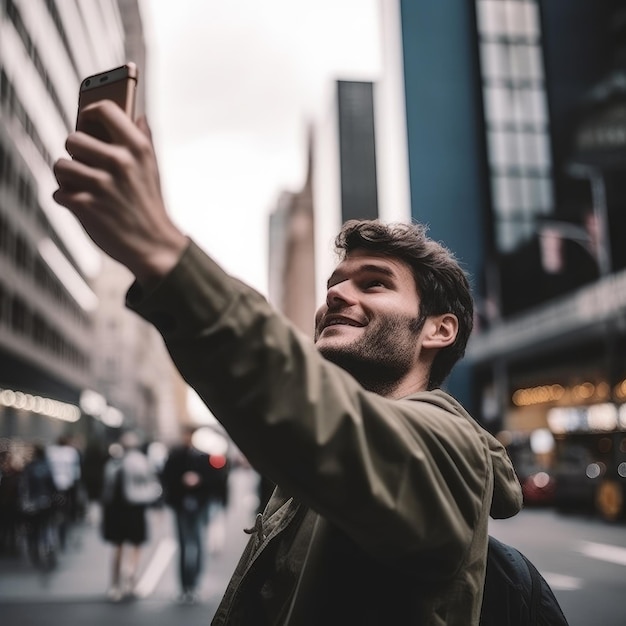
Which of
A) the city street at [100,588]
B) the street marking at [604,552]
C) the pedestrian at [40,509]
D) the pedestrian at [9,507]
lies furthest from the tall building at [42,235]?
the street marking at [604,552]

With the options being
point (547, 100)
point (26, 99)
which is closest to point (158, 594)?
point (26, 99)

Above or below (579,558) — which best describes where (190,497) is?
above

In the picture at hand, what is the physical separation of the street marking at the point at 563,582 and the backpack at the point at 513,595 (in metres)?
8.31

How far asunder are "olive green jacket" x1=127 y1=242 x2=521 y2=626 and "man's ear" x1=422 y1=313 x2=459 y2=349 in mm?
302

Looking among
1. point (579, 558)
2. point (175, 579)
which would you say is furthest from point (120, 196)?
point (579, 558)

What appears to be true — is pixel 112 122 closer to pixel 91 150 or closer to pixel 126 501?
pixel 91 150

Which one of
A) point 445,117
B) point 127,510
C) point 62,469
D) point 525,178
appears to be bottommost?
point 127,510

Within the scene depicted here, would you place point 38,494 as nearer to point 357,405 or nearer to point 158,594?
point 158,594

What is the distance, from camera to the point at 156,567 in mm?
12250

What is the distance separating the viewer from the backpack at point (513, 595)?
175cm

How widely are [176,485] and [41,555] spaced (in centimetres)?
321

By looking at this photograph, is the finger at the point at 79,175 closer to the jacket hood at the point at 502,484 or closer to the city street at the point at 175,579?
the jacket hood at the point at 502,484

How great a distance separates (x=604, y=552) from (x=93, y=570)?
855 cm

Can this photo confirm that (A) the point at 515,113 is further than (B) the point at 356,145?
No
